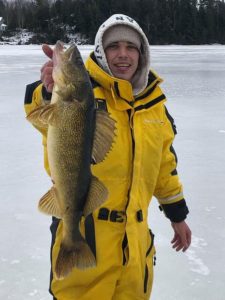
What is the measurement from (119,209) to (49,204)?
1.32ft

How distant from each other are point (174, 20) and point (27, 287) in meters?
63.8

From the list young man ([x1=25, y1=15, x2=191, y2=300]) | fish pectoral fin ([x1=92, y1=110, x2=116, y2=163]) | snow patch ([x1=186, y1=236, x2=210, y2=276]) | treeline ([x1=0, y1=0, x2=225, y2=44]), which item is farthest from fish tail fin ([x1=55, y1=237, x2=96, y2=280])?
treeline ([x1=0, y1=0, x2=225, y2=44])

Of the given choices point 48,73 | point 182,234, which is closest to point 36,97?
point 48,73

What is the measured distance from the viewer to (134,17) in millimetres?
62875

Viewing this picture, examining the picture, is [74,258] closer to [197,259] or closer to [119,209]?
[119,209]

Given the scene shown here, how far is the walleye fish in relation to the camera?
179 centimetres

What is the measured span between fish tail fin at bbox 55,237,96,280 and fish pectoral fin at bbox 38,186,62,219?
17cm

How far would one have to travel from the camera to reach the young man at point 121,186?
220cm

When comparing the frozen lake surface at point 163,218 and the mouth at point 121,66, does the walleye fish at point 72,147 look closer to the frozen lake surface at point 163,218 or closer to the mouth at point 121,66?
the mouth at point 121,66

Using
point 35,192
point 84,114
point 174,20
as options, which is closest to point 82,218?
point 84,114

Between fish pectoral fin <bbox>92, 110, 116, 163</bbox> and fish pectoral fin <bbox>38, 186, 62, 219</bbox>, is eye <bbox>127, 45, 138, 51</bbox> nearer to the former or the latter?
fish pectoral fin <bbox>92, 110, 116, 163</bbox>

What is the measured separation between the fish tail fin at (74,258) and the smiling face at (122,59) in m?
0.93

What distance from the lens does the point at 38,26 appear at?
60.2m

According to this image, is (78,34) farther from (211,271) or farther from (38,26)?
(211,271)
